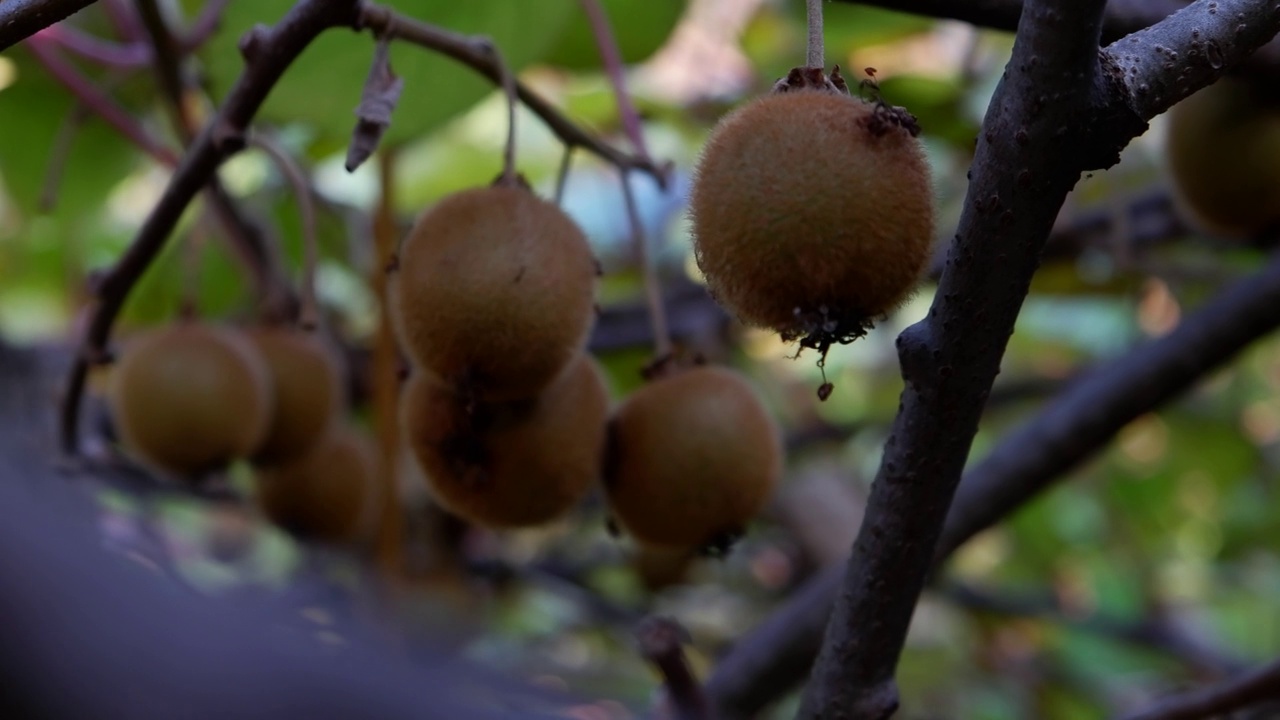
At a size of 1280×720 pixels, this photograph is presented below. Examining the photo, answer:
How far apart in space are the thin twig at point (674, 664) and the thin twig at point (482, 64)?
15.9 inches

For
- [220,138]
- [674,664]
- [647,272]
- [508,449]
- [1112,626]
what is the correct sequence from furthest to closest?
1. [1112,626]
2. [647,272]
3. [508,449]
4. [220,138]
5. [674,664]

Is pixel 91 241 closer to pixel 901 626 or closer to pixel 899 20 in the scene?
pixel 899 20

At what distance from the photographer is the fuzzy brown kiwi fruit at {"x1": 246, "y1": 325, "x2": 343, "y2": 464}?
1.46 m

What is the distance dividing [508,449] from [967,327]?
0.48 m

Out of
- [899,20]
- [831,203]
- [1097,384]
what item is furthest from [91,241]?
[831,203]

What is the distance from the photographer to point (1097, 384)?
125 centimetres

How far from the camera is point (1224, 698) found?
931 millimetres

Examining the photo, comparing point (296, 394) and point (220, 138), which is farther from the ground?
point (296, 394)

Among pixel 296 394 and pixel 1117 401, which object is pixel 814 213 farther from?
pixel 296 394

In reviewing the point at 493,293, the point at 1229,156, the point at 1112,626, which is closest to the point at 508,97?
the point at 493,293

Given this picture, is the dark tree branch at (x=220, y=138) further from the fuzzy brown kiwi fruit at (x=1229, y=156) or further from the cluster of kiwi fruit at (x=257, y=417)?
the fuzzy brown kiwi fruit at (x=1229, y=156)

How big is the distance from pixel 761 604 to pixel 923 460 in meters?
1.58

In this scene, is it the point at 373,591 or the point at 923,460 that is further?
the point at 373,591

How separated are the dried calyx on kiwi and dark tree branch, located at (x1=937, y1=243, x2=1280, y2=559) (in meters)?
0.49
